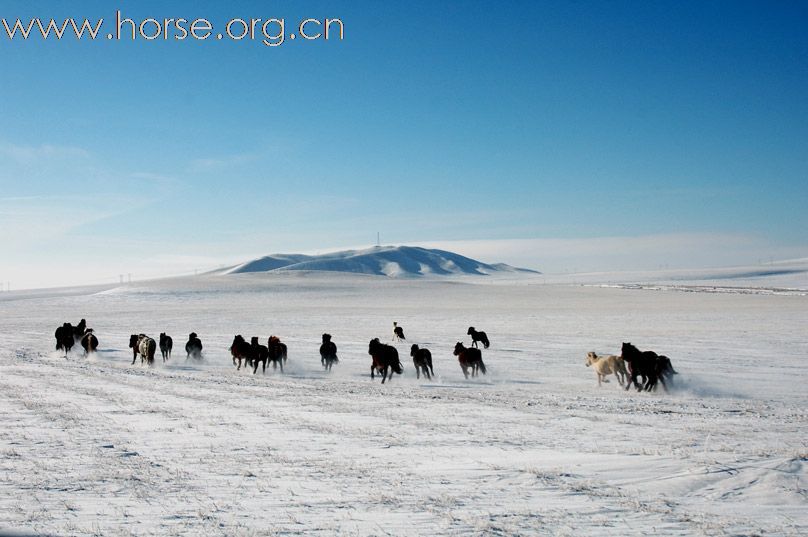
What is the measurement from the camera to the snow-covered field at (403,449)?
5848mm

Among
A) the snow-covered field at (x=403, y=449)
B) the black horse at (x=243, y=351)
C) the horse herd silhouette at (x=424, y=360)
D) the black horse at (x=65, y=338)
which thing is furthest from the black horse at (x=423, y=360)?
the black horse at (x=65, y=338)

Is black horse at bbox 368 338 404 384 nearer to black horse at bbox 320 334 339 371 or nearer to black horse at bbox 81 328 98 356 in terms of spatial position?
black horse at bbox 320 334 339 371

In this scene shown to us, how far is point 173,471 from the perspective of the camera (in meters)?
7.33

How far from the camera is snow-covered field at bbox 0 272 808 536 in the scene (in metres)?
5.85

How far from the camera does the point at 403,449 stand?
27.1 ft

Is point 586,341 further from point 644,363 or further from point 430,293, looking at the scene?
point 430,293

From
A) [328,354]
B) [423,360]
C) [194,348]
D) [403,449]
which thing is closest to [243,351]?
[328,354]

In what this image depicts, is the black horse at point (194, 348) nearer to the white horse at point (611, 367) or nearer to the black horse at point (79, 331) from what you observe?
the black horse at point (79, 331)

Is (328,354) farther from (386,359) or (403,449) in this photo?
(403,449)

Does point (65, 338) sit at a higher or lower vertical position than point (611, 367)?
higher

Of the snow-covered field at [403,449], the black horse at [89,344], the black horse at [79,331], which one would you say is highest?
the black horse at [79,331]

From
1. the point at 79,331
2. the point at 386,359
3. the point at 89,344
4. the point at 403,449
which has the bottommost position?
the point at 403,449

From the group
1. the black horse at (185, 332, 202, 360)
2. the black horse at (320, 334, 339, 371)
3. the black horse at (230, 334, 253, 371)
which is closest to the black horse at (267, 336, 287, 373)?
the black horse at (230, 334, 253, 371)

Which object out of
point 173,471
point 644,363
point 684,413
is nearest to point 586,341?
point 644,363
